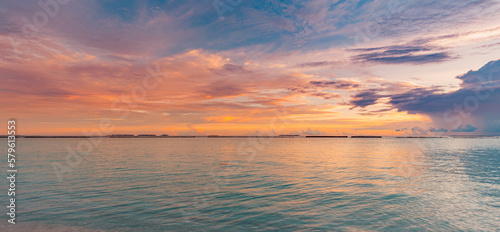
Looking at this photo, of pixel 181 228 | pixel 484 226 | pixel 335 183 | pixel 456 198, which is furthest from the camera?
pixel 335 183

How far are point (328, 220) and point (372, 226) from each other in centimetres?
298

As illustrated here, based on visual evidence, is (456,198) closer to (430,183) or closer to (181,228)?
(430,183)

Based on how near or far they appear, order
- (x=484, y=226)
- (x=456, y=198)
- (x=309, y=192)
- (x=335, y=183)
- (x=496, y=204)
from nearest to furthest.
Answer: (x=484, y=226)
(x=496, y=204)
(x=456, y=198)
(x=309, y=192)
(x=335, y=183)

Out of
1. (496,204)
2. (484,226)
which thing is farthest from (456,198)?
(484,226)

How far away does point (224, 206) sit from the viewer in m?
22.9

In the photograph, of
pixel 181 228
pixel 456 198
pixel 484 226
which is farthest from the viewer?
pixel 456 198

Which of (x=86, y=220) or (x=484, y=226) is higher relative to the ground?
(x=86, y=220)

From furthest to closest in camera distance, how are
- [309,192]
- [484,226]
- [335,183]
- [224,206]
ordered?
[335,183] → [309,192] → [224,206] → [484,226]

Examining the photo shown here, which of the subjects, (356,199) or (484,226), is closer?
(484,226)

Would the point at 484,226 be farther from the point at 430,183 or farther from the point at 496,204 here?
the point at 430,183

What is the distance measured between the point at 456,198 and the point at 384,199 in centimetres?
813

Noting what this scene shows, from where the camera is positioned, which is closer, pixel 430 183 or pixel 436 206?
pixel 436 206

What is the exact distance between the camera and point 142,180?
35.8 metres

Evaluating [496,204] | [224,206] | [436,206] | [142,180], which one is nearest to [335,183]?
[436,206]
